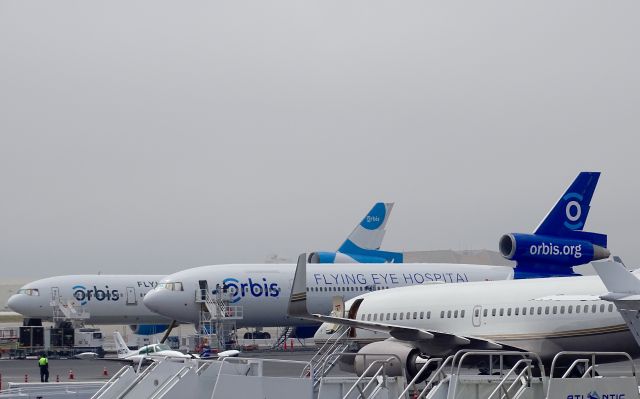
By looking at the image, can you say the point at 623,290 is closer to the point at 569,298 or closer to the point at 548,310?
the point at 569,298

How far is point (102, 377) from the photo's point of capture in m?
47.9

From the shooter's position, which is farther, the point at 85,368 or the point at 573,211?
the point at 85,368

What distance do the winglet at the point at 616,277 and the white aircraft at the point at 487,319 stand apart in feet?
22.2

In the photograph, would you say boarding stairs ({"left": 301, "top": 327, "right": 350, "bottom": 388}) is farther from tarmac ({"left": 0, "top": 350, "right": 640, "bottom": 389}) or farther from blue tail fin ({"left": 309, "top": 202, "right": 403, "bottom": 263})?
blue tail fin ({"left": 309, "top": 202, "right": 403, "bottom": 263})

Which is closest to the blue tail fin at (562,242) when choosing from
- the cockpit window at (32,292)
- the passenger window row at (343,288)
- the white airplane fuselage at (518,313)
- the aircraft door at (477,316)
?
the white airplane fuselage at (518,313)

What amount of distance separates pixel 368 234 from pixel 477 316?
5358cm

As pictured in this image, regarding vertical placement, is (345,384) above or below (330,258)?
below

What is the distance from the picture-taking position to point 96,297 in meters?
75.2

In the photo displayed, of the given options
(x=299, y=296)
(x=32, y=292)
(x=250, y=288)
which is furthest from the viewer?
(x=32, y=292)

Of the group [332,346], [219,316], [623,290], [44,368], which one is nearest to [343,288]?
[219,316]

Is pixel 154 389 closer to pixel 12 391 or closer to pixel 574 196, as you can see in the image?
pixel 12 391

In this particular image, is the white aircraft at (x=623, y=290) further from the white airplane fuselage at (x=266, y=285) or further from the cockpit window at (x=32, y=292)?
the cockpit window at (x=32, y=292)

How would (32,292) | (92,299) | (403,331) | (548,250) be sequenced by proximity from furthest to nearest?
(32,292) → (92,299) → (548,250) → (403,331)

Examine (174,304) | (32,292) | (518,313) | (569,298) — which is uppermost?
(32,292)
